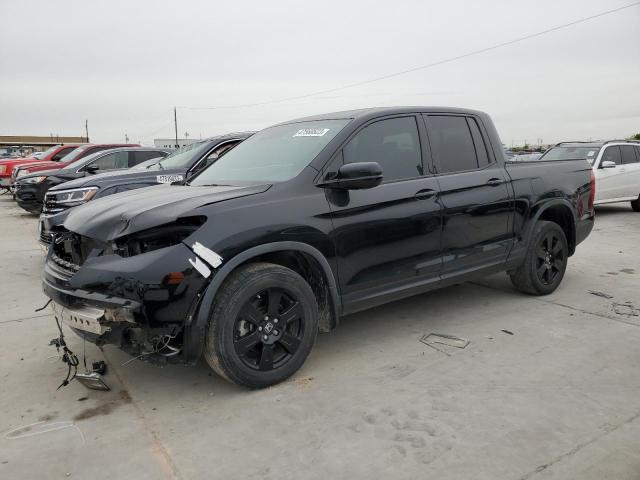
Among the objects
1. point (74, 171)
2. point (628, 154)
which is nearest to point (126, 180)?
point (74, 171)

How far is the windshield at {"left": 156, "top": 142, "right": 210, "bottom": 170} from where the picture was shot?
7.74 metres

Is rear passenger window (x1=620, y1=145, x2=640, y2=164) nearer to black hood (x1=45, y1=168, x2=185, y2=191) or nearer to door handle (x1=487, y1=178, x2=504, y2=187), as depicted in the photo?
door handle (x1=487, y1=178, x2=504, y2=187)

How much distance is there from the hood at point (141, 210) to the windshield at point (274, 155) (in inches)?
12.0

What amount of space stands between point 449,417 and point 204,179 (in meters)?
2.59

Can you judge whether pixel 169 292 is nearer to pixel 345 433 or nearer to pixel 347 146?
pixel 345 433

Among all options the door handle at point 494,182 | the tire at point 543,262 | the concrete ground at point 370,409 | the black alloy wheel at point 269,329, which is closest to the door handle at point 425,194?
the door handle at point 494,182

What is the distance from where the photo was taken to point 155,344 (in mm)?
2961

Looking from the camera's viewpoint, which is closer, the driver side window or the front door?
the front door

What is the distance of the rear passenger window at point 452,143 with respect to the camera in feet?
14.2

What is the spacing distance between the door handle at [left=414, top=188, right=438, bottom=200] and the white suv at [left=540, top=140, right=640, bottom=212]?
8.94m

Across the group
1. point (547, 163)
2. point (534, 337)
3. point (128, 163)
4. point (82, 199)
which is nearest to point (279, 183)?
point (534, 337)

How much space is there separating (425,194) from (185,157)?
4.97 meters

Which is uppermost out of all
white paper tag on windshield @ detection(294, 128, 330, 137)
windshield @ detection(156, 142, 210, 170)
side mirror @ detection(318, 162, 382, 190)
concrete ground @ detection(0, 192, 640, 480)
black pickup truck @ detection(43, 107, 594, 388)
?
white paper tag on windshield @ detection(294, 128, 330, 137)

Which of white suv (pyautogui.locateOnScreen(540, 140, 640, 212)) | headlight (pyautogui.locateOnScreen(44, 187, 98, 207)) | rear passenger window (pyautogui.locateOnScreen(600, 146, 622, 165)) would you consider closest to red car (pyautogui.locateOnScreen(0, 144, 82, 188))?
headlight (pyautogui.locateOnScreen(44, 187, 98, 207))
